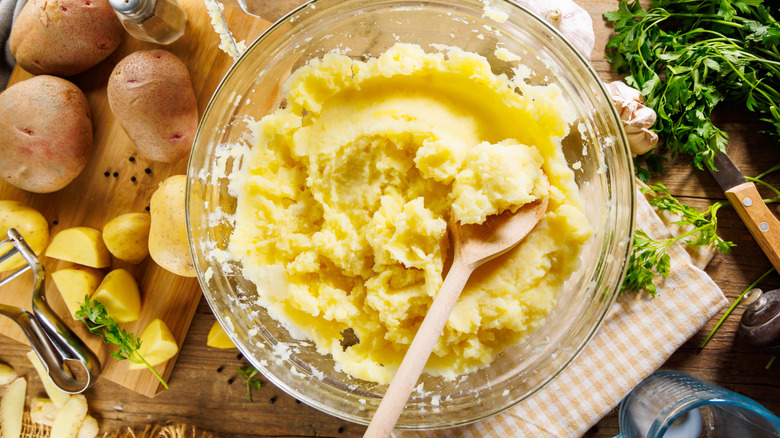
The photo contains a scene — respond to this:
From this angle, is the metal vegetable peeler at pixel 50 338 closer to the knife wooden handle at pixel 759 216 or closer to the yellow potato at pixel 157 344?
the yellow potato at pixel 157 344

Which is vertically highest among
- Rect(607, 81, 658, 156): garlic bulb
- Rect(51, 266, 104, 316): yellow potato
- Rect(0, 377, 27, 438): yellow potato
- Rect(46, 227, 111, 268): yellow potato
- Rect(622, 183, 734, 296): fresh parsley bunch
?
Rect(607, 81, 658, 156): garlic bulb

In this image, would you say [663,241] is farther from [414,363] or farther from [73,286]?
[73,286]

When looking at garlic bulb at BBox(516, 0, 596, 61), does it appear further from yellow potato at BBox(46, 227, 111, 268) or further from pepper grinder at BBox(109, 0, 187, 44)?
yellow potato at BBox(46, 227, 111, 268)

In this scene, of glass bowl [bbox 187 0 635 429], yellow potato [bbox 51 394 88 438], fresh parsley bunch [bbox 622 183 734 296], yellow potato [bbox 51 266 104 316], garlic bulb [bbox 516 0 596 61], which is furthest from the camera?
yellow potato [bbox 51 394 88 438]

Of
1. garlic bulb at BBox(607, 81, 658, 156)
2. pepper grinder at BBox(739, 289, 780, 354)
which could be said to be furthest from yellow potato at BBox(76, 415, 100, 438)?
pepper grinder at BBox(739, 289, 780, 354)

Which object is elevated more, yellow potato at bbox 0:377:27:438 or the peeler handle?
the peeler handle

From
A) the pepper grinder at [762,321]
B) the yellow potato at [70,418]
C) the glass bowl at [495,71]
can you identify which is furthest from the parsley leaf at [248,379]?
the pepper grinder at [762,321]
